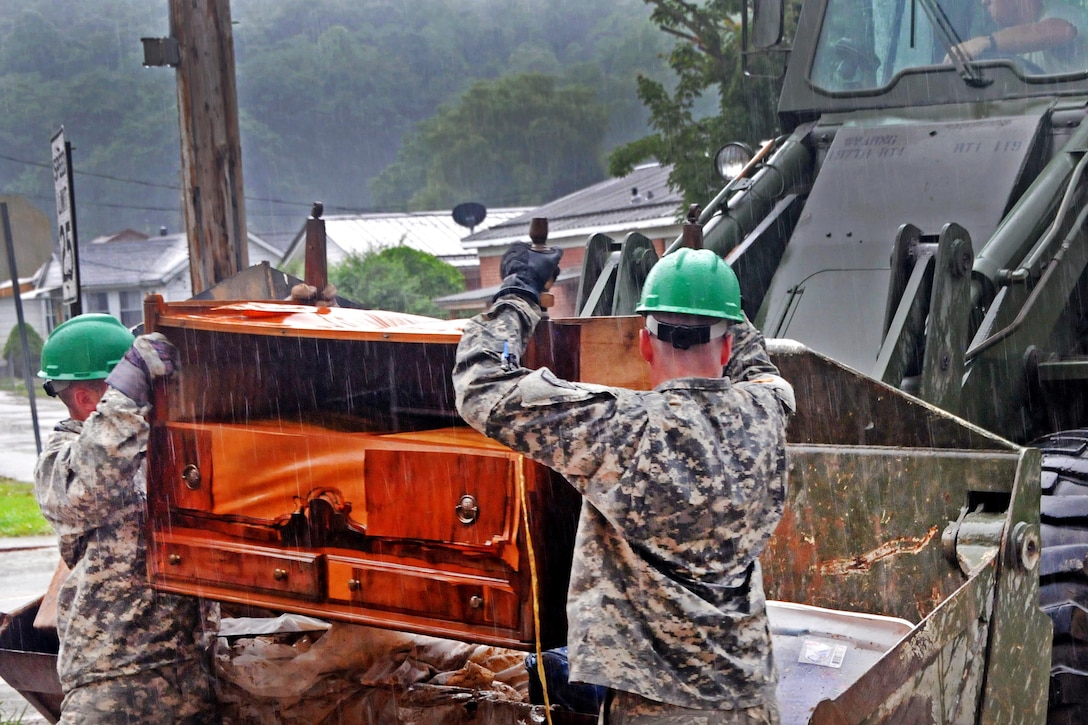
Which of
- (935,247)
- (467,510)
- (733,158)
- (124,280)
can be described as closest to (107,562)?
(467,510)

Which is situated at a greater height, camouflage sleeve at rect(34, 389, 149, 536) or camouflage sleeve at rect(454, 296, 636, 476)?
camouflage sleeve at rect(454, 296, 636, 476)

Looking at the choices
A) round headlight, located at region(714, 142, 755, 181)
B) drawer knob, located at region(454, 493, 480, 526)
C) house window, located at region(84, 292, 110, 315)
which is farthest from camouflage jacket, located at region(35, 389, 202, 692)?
house window, located at region(84, 292, 110, 315)

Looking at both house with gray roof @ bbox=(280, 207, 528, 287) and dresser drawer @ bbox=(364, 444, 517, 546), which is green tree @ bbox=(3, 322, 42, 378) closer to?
house with gray roof @ bbox=(280, 207, 528, 287)

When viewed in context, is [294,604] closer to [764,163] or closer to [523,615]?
[523,615]

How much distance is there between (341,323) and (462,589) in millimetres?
837

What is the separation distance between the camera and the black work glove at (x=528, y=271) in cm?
309

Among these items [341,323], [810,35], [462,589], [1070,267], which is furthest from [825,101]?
[462,589]

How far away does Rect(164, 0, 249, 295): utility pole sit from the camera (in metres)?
6.09

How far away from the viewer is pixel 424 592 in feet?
10.8

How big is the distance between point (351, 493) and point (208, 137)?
3181 mm

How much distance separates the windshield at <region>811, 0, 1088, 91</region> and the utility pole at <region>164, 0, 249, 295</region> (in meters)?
2.81

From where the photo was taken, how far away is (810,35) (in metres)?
6.16

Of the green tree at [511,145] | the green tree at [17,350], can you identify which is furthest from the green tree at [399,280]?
the green tree at [511,145]

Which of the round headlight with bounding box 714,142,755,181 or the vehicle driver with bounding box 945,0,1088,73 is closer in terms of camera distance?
the vehicle driver with bounding box 945,0,1088,73
